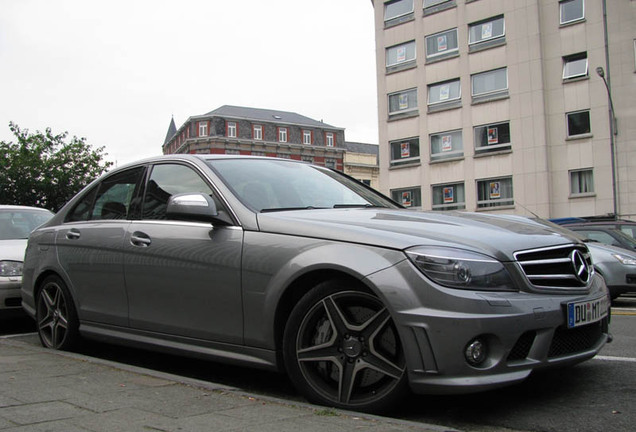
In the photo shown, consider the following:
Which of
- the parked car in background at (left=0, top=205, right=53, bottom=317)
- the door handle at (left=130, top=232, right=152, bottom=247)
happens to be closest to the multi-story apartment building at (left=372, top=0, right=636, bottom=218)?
the parked car in background at (left=0, top=205, right=53, bottom=317)

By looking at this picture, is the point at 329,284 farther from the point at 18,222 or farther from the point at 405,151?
the point at 405,151

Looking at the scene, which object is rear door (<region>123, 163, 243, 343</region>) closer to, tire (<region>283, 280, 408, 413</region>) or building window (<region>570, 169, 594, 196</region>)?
tire (<region>283, 280, 408, 413</region>)

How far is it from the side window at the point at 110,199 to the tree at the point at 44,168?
157 feet

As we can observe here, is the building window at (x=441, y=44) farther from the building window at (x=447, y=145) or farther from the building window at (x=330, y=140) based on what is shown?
the building window at (x=330, y=140)

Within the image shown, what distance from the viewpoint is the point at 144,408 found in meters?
3.28

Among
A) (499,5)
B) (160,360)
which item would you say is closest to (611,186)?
(499,5)

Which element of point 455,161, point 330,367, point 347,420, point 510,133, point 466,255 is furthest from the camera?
point 455,161

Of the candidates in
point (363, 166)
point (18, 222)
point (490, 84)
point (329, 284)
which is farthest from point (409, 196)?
point (363, 166)

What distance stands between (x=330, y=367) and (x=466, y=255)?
974 millimetres

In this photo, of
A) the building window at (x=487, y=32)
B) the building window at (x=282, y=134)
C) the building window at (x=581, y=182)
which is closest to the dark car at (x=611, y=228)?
the building window at (x=581, y=182)

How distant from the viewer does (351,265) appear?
3408 millimetres

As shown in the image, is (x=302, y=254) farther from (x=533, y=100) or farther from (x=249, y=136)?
(x=249, y=136)

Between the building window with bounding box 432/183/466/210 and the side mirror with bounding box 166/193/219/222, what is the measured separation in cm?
3278

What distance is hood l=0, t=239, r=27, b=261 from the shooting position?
7.06 meters
